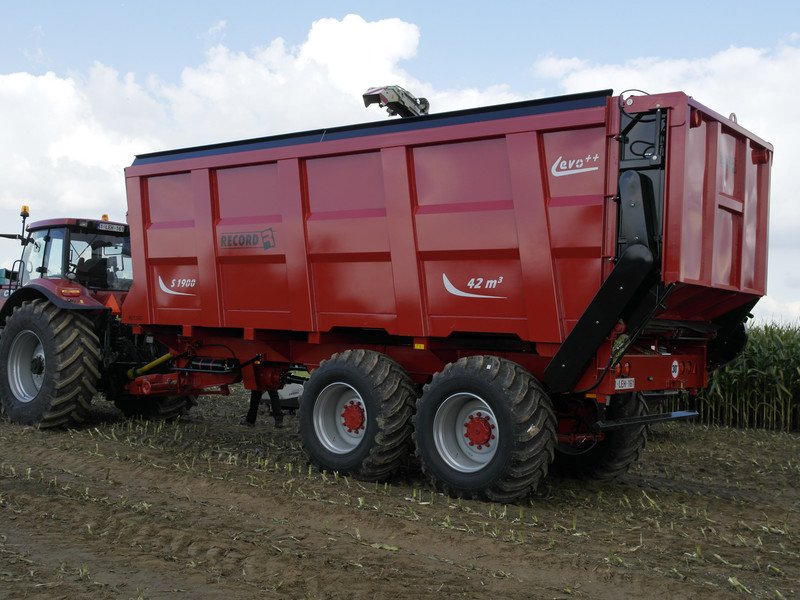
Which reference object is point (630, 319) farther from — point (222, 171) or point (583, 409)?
point (222, 171)

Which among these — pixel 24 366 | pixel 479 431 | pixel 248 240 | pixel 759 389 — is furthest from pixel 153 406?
pixel 759 389

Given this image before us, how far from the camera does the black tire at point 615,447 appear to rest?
7.26 m

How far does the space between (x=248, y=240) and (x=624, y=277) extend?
3.69 m

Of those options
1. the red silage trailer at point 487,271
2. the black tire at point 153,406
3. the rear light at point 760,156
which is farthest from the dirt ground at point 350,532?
the rear light at point 760,156

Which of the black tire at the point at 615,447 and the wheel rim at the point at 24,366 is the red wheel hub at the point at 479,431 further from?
the wheel rim at the point at 24,366

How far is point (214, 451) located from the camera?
8.25 m

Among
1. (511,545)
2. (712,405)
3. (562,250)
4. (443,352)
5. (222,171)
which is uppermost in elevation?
(222,171)

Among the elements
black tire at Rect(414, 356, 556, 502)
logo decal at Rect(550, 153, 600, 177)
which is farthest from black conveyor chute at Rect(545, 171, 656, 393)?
black tire at Rect(414, 356, 556, 502)

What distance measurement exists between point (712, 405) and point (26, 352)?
936 centimetres

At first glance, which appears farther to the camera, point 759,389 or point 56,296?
point 759,389

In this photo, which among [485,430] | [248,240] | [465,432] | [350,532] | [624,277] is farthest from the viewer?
[248,240]

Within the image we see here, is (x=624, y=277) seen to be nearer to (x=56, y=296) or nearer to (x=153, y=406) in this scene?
(x=56, y=296)

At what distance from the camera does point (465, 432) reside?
255 inches

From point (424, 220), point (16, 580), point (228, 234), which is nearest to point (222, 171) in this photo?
point (228, 234)
